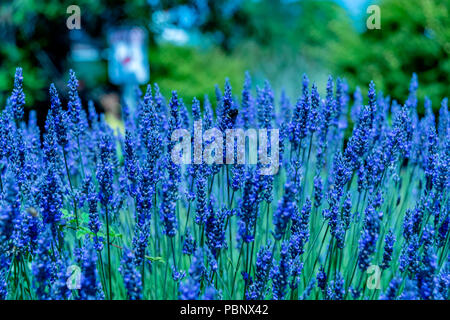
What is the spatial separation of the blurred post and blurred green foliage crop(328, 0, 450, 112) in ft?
14.8

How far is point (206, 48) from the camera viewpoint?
1384cm

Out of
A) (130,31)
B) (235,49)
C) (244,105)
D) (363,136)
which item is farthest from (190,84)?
(363,136)

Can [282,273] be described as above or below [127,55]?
below

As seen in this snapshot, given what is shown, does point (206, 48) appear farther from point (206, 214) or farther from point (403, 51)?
point (206, 214)

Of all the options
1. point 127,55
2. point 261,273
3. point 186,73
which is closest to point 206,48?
point 186,73

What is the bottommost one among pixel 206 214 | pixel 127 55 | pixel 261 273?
pixel 261 273

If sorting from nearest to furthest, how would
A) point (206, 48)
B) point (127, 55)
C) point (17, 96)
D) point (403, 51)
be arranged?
point (17, 96), point (403, 51), point (127, 55), point (206, 48)

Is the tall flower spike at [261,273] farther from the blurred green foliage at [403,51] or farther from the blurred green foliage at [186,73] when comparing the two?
the blurred green foliage at [186,73]

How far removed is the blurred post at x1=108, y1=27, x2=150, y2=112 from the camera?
1035cm

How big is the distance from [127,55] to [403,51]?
19.8 ft

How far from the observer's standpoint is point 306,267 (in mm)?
2186

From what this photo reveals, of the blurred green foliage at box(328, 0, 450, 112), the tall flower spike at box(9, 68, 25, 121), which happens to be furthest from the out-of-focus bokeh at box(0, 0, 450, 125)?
the tall flower spike at box(9, 68, 25, 121)

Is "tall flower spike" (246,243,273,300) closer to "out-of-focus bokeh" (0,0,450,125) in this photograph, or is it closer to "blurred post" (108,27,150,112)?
"out-of-focus bokeh" (0,0,450,125)

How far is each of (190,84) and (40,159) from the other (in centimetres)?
891
